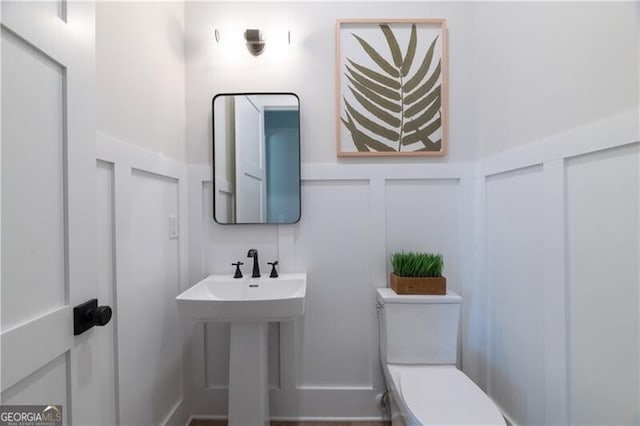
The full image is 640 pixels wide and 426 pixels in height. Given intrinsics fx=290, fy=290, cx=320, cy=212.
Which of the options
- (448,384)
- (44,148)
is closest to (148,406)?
(44,148)

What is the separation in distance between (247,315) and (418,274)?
85cm

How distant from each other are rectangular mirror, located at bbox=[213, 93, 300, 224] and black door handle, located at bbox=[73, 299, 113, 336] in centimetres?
91

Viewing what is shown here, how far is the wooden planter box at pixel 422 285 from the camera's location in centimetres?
143

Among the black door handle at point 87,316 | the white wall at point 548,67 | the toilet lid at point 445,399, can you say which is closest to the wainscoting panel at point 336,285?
the toilet lid at point 445,399

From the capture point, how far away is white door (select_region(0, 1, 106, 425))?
1.73 feet

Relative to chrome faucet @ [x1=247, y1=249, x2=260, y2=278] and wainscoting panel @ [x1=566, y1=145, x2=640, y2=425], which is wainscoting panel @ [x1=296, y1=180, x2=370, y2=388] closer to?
chrome faucet @ [x1=247, y1=249, x2=260, y2=278]

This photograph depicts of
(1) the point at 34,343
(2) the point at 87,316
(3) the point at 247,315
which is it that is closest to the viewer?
(1) the point at 34,343

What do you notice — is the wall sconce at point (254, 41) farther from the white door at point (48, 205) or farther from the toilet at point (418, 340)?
the toilet at point (418, 340)

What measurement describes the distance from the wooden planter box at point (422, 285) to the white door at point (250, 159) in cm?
81

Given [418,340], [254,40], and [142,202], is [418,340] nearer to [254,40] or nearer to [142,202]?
[142,202]

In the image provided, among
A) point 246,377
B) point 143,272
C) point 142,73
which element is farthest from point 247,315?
point 142,73

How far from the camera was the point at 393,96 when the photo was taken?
1.60 metres

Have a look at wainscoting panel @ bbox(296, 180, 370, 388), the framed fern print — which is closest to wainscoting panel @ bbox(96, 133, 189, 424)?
wainscoting panel @ bbox(296, 180, 370, 388)

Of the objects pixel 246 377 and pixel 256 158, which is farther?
pixel 256 158
